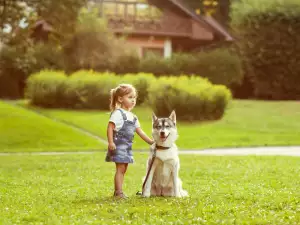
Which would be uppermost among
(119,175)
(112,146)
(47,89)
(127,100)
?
(127,100)

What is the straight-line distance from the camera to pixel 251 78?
4312cm

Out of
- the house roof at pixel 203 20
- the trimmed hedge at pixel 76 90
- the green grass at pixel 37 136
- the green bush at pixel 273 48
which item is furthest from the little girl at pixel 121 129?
the house roof at pixel 203 20

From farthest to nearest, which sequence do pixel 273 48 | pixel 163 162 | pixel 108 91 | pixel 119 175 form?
pixel 273 48, pixel 108 91, pixel 119 175, pixel 163 162

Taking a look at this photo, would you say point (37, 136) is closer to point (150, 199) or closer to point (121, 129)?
point (121, 129)

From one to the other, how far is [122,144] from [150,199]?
0.93m

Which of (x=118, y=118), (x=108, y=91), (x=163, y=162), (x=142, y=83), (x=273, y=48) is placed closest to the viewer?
(x=163, y=162)

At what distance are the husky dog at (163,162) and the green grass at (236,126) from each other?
1251 centimetres

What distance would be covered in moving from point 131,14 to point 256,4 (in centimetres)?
969

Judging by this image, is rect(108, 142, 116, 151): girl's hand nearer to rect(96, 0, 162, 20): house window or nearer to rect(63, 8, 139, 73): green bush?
rect(63, 8, 139, 73): green bush

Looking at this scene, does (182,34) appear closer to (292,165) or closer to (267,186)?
(292,165)

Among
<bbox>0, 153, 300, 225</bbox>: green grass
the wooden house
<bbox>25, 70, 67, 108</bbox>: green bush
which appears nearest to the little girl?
<bbox>0, 153, 300, 225</bbox>: green grass

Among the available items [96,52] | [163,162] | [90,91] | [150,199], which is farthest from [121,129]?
[96,52]

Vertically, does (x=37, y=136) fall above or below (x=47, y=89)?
below

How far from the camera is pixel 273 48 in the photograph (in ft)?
136
